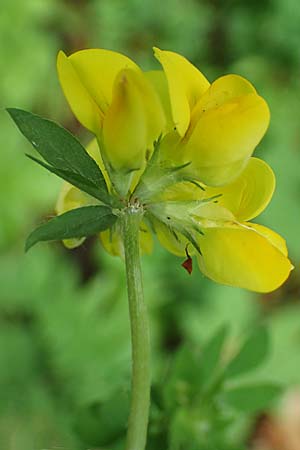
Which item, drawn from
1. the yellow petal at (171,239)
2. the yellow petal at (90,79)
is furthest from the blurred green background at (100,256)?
the yellow petal at (90,79)

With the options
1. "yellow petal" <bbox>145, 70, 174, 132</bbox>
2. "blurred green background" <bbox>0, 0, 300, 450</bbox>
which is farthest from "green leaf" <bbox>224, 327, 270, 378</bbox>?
"blurred green background" <bbox>0, 0, 300, 450</bbox>

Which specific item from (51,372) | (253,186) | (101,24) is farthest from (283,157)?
(253,186)

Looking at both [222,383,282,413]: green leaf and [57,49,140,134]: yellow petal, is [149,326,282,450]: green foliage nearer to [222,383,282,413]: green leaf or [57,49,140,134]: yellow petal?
[222,383,282,413]: green leaf

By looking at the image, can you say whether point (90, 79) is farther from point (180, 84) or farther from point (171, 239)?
point (171, 239)

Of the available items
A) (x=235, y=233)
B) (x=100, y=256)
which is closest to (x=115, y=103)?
(x=235, y=233)

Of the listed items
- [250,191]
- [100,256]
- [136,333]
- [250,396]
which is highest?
[250,191]

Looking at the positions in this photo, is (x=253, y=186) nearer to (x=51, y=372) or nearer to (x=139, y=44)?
(x=51, y=372)
